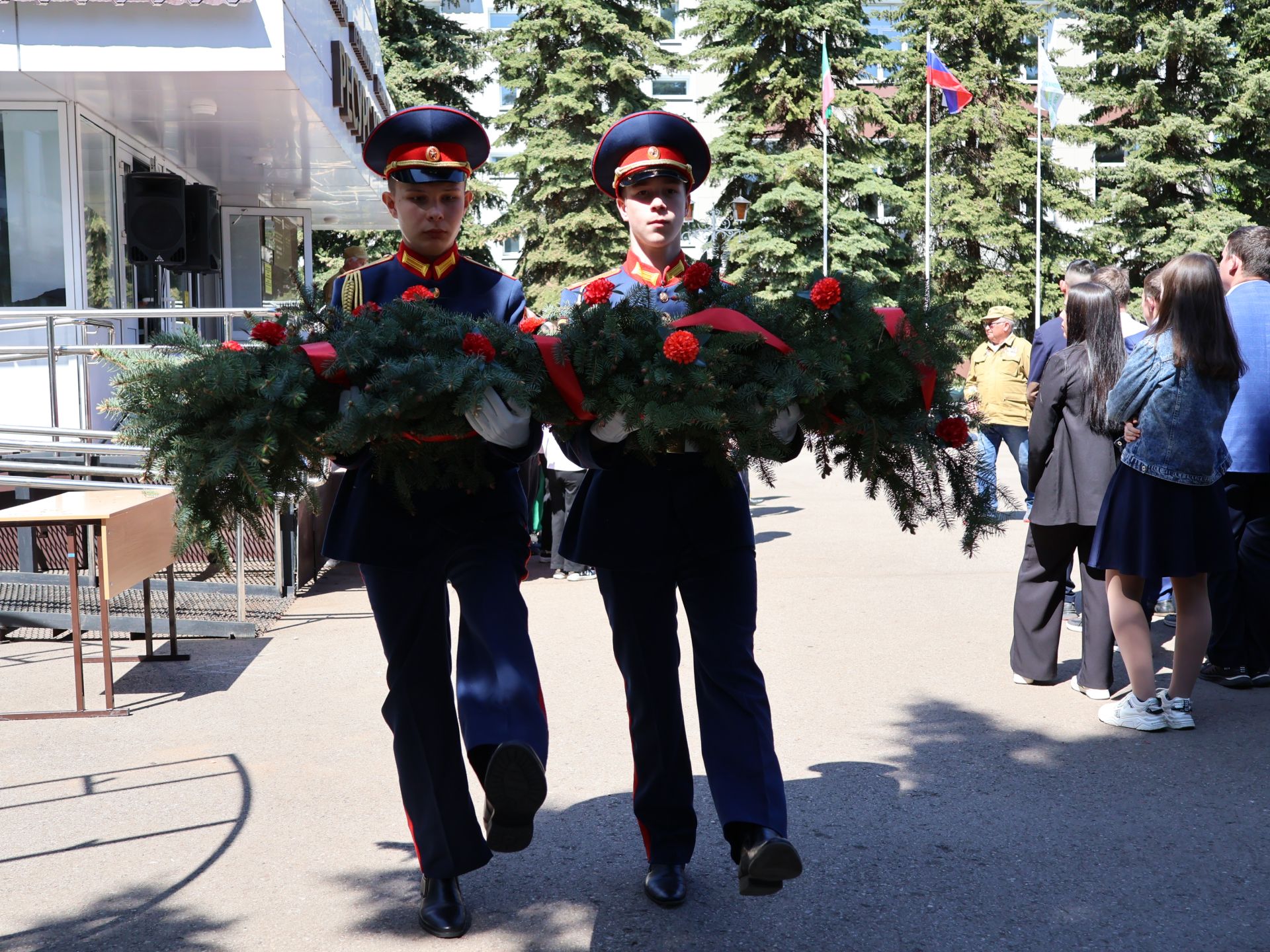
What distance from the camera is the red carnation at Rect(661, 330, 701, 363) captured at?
9.31ft

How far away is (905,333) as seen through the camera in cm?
303

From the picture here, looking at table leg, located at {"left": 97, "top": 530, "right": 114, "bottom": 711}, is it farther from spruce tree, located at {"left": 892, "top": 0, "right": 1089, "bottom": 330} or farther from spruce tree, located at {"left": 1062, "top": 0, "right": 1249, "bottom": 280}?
spruce tree, located at {"left": 892, "top": 0, "right": 1089, "bottom": 330}

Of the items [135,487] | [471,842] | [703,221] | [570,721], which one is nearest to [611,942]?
[471,842]

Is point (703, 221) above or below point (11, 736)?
above

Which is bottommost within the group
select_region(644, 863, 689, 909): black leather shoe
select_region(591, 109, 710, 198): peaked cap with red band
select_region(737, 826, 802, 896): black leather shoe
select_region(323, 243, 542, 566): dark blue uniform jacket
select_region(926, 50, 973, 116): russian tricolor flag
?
select_region(644, 863, 689, 909): black leather shoe

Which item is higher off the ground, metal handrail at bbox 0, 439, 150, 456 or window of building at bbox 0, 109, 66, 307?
window of building at bbox 0, 109, 66, 307

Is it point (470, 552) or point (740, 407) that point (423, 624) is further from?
point (740, 407)

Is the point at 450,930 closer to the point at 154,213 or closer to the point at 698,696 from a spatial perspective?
the point at 698,696

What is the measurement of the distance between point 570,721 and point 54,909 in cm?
236

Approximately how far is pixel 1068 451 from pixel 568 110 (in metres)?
25.2

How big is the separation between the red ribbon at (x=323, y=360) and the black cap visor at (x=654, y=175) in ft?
3.54

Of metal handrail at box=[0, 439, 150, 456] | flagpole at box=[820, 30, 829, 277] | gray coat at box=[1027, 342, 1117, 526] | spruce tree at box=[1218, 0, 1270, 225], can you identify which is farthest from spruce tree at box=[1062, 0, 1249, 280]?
metal handrail at box=[0, 439, 150, 456]

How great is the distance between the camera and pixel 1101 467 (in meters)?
5.90

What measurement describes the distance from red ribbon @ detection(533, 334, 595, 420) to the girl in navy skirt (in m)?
3.16
